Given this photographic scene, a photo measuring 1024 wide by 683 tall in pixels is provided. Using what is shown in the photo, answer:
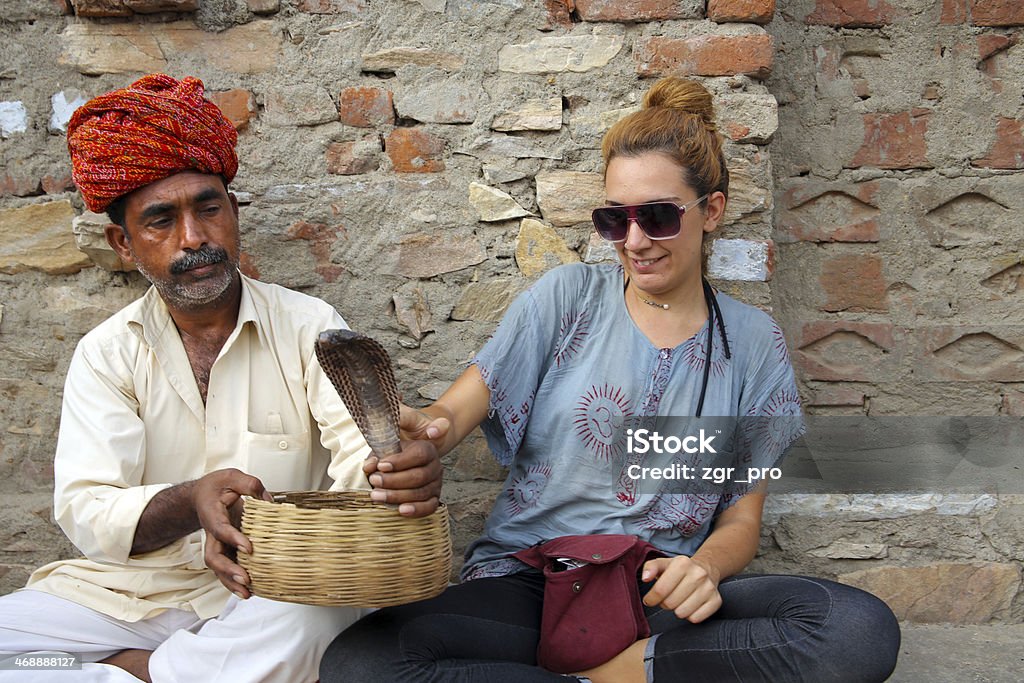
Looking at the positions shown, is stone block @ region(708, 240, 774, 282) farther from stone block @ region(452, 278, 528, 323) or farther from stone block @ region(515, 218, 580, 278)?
stone block @ region(452, 278, 528, 323)

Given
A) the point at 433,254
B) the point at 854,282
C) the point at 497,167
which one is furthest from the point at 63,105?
the point at 854,282

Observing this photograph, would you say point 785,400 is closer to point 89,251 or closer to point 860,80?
point 860,80

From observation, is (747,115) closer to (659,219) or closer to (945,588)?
(659,219)

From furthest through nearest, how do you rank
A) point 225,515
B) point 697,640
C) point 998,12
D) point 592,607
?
1. point 998,12
2. point 592,607
3. point 697,640
4. point 225,515

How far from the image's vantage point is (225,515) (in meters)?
2.17

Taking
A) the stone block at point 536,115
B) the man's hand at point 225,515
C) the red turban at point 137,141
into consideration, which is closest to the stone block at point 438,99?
the stone block at point 536,115

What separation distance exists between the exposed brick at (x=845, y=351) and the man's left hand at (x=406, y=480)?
5.27 ft

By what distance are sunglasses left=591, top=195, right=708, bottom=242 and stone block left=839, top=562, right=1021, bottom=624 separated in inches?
50.1

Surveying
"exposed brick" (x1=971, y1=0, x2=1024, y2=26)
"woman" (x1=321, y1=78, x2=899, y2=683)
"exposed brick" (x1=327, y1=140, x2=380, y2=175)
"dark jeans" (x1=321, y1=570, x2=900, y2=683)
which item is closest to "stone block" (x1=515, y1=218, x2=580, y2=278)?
"woman" (x1=321, y1=78, x2=899, y2=683)

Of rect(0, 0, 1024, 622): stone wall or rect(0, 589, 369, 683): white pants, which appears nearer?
rect(0, 589, 369, 683): white pants

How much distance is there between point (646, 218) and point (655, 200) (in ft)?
0.21

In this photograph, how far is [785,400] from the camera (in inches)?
105

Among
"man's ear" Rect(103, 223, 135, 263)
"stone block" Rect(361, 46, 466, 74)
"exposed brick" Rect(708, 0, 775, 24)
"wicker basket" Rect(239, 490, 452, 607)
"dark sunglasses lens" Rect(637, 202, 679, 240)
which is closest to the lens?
"wicker basket" Rect(239, 490, 452, 607)

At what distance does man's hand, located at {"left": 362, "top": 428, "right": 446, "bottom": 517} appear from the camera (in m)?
2.07
